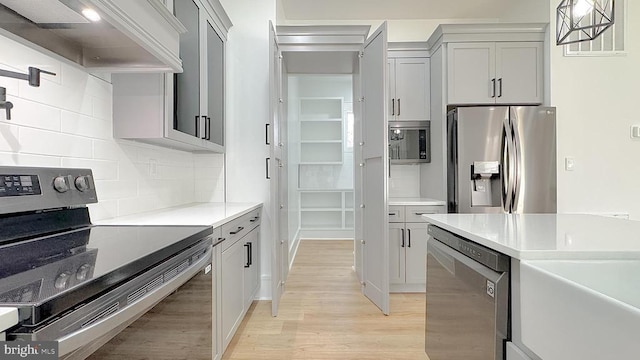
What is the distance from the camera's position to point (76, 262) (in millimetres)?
815

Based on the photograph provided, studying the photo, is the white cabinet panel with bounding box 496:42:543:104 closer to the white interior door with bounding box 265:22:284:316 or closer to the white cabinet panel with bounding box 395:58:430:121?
the white cabinet panel with bounding box 395:58:430:121

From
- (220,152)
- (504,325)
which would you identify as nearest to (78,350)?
(504,325)

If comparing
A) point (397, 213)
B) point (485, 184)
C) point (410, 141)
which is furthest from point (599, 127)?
point (397, 213)

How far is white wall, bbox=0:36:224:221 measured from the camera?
1.21 meters

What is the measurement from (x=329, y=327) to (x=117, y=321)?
6.19 feet

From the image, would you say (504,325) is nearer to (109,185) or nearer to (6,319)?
(6,319)

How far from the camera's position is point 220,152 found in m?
2.78

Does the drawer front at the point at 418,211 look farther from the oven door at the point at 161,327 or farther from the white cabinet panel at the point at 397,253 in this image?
the oven door at the point at 161,327

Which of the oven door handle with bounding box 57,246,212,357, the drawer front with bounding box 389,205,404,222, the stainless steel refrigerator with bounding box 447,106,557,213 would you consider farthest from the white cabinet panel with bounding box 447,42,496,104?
the oven door handle with bounding box 57,246,212,357

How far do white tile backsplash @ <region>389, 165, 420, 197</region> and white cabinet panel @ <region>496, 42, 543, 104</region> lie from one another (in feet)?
3.82

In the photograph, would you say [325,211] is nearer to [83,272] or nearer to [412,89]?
[412,89]

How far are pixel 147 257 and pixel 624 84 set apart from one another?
4322 millimetres

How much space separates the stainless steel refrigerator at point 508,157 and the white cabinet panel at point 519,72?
0.88 feet

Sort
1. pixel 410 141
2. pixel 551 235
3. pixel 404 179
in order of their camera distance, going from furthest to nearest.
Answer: pixel 404 179
pixel 410 141
pixel 551 235
